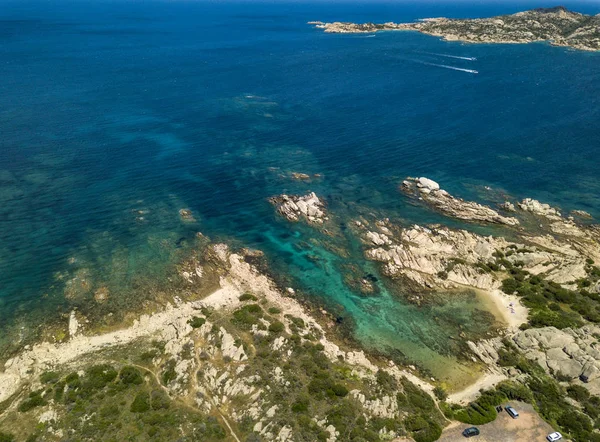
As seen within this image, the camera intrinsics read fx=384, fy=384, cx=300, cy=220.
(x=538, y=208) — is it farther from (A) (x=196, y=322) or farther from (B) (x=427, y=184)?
(A) (x=196, y=322)

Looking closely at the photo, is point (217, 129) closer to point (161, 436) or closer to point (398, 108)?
point (398, 108)

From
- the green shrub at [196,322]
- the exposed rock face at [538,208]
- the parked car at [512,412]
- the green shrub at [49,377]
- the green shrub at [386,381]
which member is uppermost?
the exposed rock face at [538,208]

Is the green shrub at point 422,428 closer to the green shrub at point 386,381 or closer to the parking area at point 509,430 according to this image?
the parking area at point 509,430

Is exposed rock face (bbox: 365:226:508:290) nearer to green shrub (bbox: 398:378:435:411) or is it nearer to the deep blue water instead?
the deep blue water

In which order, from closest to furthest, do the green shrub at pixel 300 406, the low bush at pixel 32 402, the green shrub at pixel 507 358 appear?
the green shrub at pixel 300 406 < the low bush at pixel 32 402 < the green shrub at pixel 507 358

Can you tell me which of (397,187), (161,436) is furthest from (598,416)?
(397,187)

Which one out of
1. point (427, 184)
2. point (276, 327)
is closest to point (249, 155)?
point (427, 184)

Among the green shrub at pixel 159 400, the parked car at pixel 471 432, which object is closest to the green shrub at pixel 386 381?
the parked car at pixel 471 432
